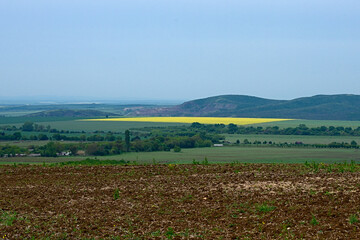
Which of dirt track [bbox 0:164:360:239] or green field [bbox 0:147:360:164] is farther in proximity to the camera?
green field [bbox 0:147:360:164]

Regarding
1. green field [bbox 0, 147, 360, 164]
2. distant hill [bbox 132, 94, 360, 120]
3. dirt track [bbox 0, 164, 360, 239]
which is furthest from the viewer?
distant hill [bbox 132, 94, 360, 120]

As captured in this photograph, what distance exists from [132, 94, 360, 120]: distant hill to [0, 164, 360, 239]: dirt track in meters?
110

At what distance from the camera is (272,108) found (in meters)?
144

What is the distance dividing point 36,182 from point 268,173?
8.08m

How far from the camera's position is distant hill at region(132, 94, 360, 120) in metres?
130

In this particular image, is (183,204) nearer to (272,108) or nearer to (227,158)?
(227,158)

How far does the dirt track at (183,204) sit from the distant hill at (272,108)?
11017 cm

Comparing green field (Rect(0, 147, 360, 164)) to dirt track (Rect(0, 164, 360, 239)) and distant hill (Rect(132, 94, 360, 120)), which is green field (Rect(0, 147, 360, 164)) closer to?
dirt track (Rect(0, 164, 360, 239))

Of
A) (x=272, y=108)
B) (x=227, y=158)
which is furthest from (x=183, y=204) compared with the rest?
(x=272, y=108)

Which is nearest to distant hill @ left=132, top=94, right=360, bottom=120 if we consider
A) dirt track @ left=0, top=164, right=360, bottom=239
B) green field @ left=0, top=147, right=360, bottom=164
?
green field @ left=0, top=147, right=360, bottom=164

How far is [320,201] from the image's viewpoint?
42.0 feet

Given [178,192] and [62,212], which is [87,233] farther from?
[178,192]

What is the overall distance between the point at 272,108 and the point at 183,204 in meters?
133

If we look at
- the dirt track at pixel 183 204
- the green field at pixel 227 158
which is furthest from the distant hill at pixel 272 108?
the dirt track at pixel 183 204
